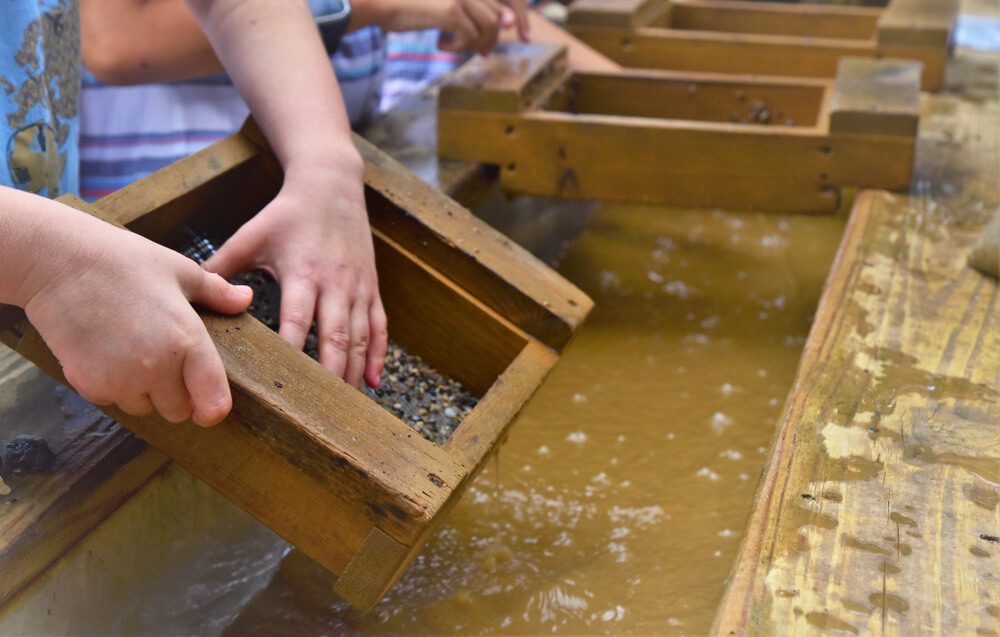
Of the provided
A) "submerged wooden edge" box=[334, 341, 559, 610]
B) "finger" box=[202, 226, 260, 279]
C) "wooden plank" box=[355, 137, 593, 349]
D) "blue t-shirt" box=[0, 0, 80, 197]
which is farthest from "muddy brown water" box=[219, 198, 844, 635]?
"blue t-shirt" box=[0, 0, 80, 197]

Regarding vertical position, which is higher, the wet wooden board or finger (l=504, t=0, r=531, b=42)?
the wet wooden board

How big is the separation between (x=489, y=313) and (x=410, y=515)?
46cm

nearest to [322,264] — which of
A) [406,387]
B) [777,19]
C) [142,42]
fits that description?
[406,387]

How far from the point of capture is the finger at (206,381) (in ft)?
3.30

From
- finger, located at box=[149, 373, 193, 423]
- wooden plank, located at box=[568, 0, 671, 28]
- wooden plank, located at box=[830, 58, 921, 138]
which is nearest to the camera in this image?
finger, located at box=[149, 373, 193, 423]

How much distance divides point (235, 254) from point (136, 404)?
33cm

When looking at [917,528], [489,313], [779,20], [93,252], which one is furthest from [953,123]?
[93,252]

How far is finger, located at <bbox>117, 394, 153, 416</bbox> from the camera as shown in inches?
40.3

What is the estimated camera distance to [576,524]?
61.4 inches

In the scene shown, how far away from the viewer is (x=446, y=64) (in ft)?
→ 10.3

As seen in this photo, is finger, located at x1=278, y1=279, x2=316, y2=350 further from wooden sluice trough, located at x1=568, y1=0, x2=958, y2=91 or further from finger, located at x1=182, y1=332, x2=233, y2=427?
wooden sluice trough, located at x1=568, y1=0, x2=958, y2=91

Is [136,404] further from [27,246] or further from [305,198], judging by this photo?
[305,198]

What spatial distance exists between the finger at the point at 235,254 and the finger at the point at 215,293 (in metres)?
0.20

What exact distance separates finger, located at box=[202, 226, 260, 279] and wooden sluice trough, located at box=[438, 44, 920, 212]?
871 mm
